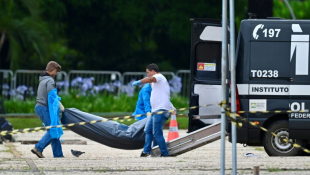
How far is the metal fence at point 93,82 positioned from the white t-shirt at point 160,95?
11490 mm

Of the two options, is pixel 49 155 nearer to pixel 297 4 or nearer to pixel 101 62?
pixel 101 62

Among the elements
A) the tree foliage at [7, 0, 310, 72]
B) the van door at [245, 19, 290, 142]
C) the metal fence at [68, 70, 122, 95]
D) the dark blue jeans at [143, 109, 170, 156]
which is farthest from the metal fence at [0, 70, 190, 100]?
the van door at [245, 19, 290, 142]

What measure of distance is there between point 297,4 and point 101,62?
17281 mm

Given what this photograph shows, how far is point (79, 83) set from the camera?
23.5 metres

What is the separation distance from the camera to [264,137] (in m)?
11.7

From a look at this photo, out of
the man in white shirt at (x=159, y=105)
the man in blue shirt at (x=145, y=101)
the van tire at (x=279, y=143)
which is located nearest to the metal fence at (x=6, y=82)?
the man in blue shirt at (x=145, y=101)

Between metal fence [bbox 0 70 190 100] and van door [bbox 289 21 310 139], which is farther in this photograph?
metal fence [bbox 0 70 190 100]

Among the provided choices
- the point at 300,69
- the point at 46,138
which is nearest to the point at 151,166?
the point at 46,138

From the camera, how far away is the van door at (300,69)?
37.1ft

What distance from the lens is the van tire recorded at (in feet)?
38.0

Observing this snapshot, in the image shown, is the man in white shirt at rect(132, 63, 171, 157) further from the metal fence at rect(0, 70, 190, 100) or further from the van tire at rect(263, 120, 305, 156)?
the metal fence at rect(0, 70, 190, 100)

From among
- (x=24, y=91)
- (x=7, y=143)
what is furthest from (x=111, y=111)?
(x=7, y=143)

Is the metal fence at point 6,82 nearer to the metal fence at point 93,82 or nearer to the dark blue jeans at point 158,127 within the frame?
the metal fence at point 93,82

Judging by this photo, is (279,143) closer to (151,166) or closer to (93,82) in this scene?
(151,166)
